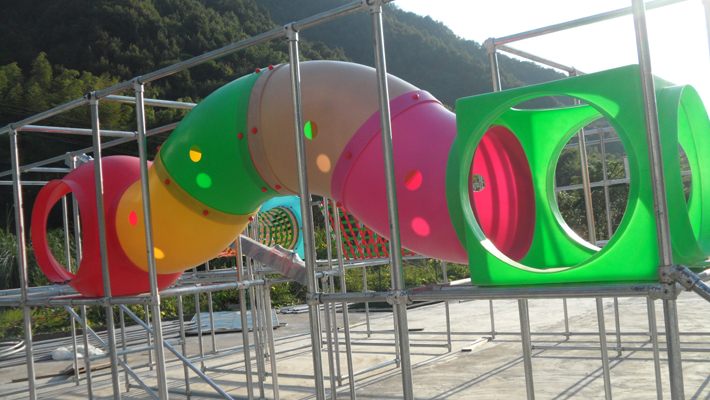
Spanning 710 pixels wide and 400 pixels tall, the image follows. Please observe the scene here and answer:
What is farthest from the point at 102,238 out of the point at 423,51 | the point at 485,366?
the point at 423,51

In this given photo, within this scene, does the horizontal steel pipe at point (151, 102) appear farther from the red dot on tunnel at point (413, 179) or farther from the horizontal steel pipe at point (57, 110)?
the red dot on tunnel at point (413, 179)

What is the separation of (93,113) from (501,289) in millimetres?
3659

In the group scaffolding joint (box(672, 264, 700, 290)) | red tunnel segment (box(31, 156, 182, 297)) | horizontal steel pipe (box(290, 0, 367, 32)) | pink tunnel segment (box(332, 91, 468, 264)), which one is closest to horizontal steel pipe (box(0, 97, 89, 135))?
red tunnel segment (box(31, 156, 182, 297))

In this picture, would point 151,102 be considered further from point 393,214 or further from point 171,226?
point 393,214

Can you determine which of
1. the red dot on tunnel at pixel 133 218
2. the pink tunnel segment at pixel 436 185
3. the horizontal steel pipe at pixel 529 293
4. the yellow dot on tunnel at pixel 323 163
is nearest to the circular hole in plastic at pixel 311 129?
the yellow dot on tunnel at pixel 323 163

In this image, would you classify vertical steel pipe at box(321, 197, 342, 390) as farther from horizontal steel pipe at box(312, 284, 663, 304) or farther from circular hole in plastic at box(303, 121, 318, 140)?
circular hole in plastic at box(303, 121, 318, 140)

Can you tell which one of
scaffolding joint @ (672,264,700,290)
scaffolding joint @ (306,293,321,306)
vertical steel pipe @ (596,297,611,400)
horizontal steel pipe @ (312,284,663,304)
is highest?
scaffolding joint @ (672,264,700,290)

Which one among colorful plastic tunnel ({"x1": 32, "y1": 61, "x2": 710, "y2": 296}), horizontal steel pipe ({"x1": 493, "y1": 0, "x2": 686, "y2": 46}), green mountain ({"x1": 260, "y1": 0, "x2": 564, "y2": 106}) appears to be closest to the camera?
colorful plastic tunnel ({"x1": 32, "y1": 61, "x2": 710, "y2": 296})

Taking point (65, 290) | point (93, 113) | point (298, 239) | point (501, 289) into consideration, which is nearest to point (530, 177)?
point (501, 289)

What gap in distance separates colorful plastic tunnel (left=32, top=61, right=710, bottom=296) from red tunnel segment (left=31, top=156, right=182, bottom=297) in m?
0.02

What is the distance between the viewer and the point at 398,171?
3557 mm

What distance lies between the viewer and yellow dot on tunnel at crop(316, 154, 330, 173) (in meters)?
3.97

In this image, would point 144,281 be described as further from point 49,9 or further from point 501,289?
point 49,9

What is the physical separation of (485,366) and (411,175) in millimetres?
5156
